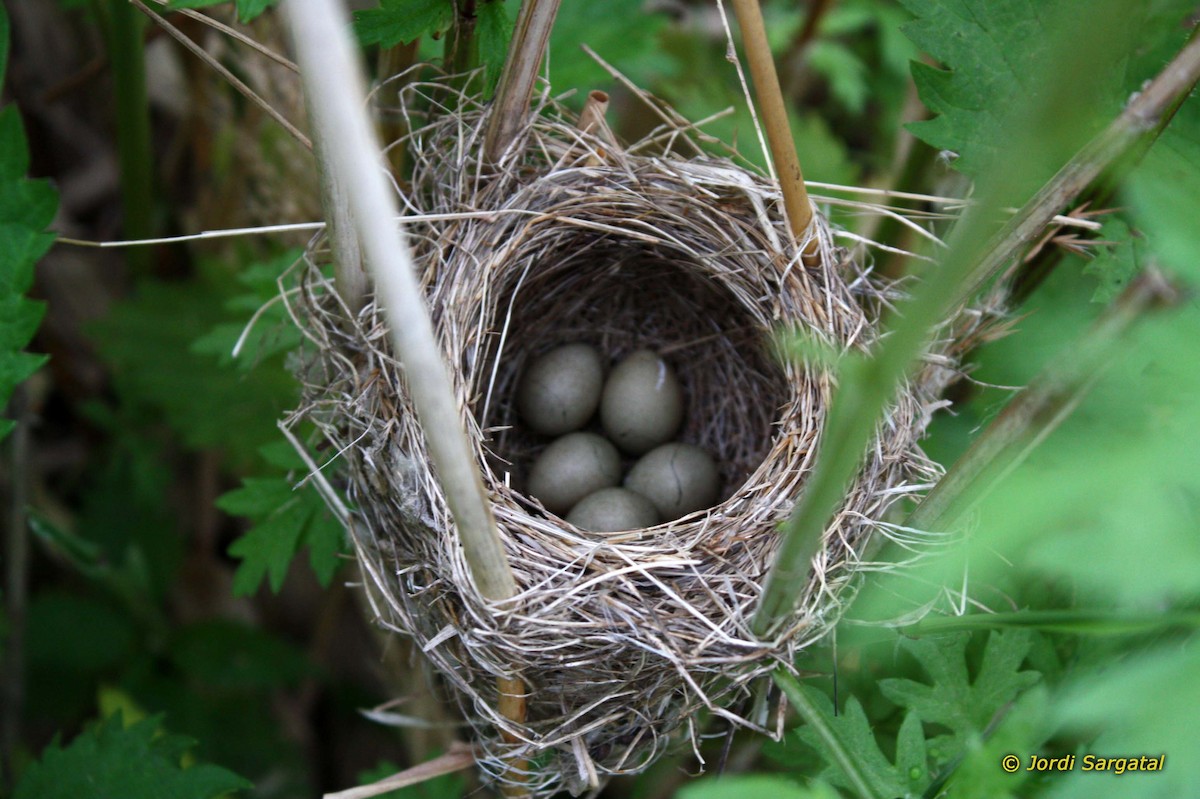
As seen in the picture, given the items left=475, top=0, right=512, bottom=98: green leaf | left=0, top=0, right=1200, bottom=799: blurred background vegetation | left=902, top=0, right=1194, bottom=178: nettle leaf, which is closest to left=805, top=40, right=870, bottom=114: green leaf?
left=0, top=0, right=1200, bottom=799: blurred background vegetation

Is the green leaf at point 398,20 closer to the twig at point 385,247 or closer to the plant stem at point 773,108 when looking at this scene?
the twig at point 385,247

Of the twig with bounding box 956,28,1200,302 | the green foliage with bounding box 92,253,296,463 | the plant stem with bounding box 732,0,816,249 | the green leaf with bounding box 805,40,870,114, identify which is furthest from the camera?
the green leaf with bounding box 805,40,870,114

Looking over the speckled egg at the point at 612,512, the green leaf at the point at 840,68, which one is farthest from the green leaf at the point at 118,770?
the green leaf at the point at 840,68

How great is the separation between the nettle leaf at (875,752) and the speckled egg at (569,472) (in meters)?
0.67

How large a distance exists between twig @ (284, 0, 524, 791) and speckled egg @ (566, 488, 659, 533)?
56 centimetres

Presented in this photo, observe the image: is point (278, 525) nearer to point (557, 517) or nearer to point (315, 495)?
point (315, 495)

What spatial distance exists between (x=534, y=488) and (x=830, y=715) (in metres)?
0.72

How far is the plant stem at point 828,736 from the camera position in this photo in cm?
92

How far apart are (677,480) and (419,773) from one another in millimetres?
677

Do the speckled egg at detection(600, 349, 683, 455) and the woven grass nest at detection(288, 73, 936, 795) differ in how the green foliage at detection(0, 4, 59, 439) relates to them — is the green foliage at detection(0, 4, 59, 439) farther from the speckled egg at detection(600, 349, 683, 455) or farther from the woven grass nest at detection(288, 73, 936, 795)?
→ the speckled egg at detection(600, 349, 683, 455)

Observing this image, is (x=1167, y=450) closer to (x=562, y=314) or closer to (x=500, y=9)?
(x=500, y=9)

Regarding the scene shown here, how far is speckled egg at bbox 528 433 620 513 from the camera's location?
64.1 inches

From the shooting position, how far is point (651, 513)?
1.55 meters

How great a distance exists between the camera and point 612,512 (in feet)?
4.95
